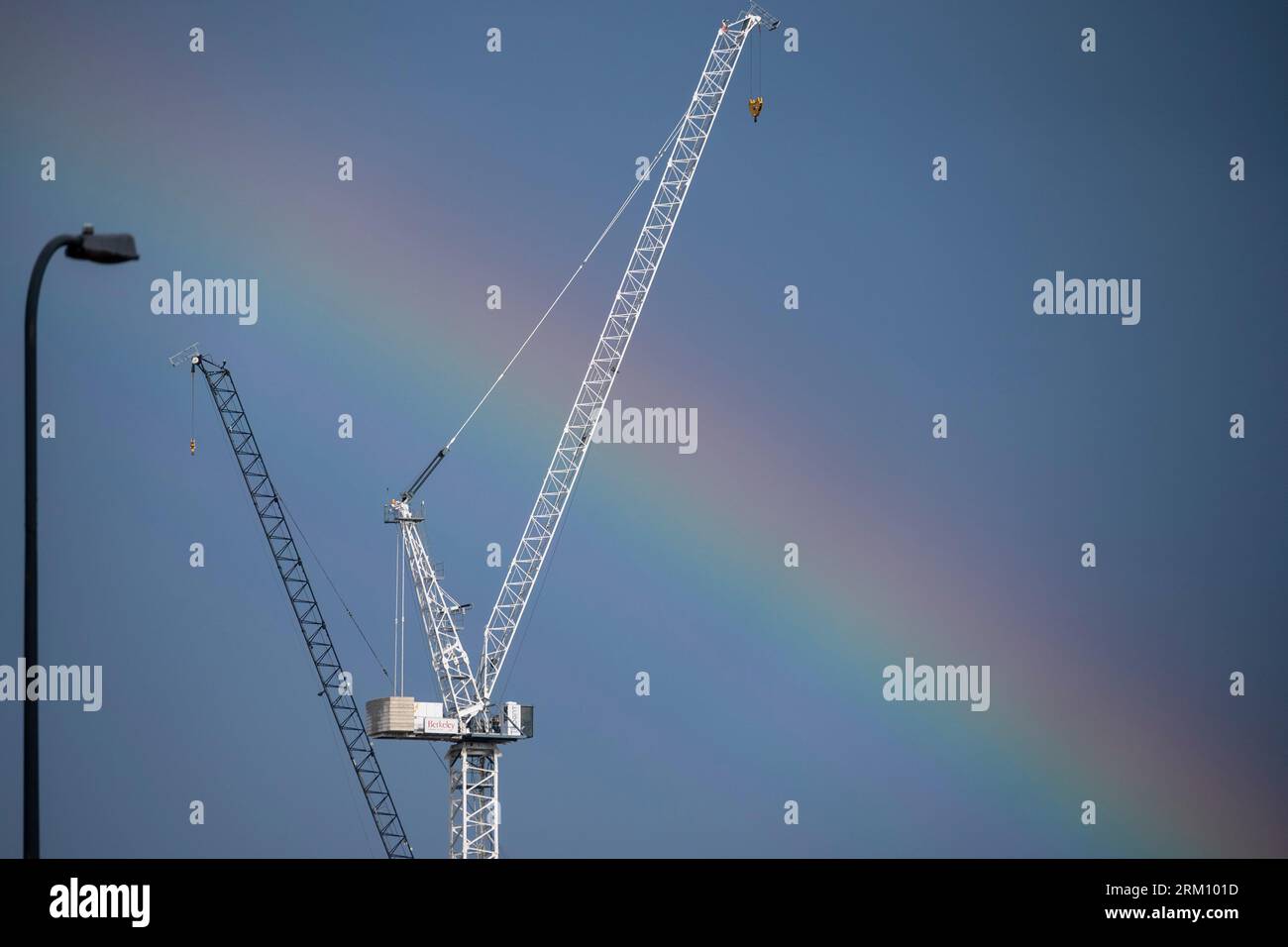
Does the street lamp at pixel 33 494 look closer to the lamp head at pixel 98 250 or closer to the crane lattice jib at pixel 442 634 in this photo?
the lamp head at pixel 98 250

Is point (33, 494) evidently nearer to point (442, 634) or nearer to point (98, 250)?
point (98, 250)

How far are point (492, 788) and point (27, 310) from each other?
479ft

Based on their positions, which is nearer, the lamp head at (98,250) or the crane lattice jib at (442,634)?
the lamp head at (98,250)

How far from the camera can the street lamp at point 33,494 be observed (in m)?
49.7

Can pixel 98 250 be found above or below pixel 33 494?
above

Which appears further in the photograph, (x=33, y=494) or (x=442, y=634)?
(x=442, y=634)

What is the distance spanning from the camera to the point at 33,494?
2047 inches

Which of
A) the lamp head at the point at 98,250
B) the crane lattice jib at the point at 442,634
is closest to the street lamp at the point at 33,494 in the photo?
the lamp head at the point at 98,250

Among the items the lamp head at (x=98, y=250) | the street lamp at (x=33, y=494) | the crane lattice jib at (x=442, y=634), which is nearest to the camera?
the street lamp at (x=33, y=494)

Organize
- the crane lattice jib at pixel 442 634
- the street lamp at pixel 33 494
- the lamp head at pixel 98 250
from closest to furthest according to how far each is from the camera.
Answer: the street lamp at pixel 33 494 < the lamp head at pixel 98 250 < the crane lattice jib at pixel 442 634

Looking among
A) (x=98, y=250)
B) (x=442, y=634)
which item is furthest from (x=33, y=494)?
(x=442, y=634)
